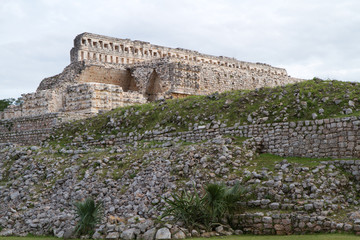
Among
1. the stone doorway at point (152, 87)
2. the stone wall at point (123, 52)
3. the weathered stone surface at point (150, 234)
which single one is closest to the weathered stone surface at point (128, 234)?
the weathered stone surface at point (150, 234)

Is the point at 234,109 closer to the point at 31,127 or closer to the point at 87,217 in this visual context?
the point at 87,217

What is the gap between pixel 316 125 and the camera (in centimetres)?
1405

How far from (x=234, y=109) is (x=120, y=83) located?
14.6 meters

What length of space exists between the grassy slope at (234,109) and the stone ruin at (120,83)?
11.5 feet

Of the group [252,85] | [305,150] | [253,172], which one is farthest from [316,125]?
[252,85]

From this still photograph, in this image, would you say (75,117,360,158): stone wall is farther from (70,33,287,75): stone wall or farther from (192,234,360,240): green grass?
(70,33,287,75): stone wall

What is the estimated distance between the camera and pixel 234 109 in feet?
54.7

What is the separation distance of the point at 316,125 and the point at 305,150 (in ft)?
2.66

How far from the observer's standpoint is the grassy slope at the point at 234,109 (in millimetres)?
14883

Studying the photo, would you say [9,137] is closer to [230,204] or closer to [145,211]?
[145,211]

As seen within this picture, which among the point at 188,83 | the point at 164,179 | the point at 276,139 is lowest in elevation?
the point at 164,179

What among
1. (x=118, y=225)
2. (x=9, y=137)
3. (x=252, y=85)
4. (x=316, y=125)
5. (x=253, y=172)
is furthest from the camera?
(x=252, y=85)

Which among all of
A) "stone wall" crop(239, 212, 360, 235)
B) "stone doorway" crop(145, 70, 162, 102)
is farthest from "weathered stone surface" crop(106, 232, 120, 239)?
"stone doorway" crop(145, 70, 162, 102)

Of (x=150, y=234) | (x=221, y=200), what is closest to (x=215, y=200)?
(x=221, y=200)
